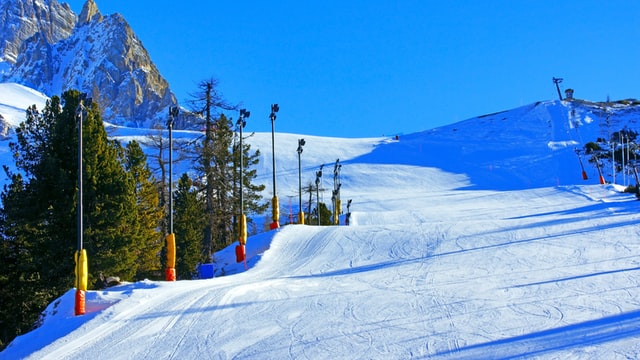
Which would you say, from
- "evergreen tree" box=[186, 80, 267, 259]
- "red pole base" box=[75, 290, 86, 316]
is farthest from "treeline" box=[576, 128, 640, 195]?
"red pole base" box=[75, 290, 86, 316]

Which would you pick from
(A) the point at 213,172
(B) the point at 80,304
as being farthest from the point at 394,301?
(A) the point at 213,172

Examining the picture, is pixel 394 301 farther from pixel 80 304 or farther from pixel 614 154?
pixel 614 154

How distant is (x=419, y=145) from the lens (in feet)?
320

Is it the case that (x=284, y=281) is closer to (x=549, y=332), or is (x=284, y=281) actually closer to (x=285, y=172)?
(x=549, y=332)

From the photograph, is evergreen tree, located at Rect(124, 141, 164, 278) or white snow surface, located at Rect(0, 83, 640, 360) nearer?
white snow surface, located at Rect(0, 83, 640, 360)

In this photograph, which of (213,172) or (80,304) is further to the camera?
(213,172)

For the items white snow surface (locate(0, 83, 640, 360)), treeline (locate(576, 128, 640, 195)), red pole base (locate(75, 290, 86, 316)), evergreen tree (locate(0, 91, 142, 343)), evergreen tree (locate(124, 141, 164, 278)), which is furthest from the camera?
A: treeline (locate(576, 128, 640, 195))

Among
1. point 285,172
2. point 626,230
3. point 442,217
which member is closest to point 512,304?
point 626,230

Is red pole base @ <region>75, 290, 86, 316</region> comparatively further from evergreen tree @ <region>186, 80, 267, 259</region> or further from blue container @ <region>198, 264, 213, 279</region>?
evergreen tree @ <region>186, 80, 267, 259</region>

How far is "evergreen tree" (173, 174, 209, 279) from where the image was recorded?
118 ft

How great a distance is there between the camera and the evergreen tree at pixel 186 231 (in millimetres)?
35969

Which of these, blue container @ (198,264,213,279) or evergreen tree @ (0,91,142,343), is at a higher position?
evergreen tree @ (0,91,142,343)

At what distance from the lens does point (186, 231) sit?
36562 millimetres

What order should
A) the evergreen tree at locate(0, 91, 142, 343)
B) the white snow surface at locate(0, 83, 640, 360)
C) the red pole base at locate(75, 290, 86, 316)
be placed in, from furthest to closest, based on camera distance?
the evergreen tree at locate(0, 91, 142, 343) < the red pole base at locate(75, 290, 86, 316) < the white snow surface at locate(0, 83, 640, 360)
